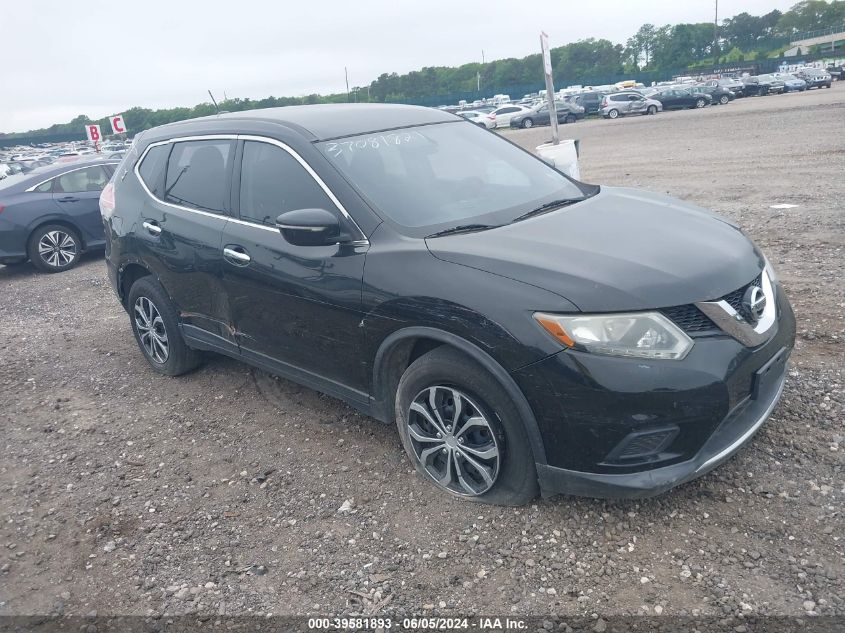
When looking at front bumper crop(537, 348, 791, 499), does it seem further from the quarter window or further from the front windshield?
the quarter window

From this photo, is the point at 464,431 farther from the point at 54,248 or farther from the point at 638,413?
the point at 54,248

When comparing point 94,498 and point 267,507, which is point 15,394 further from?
point 267,507

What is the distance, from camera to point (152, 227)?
501 cm

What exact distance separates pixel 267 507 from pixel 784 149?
560 inches

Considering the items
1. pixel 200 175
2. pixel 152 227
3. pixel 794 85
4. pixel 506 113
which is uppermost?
pixel 200 175

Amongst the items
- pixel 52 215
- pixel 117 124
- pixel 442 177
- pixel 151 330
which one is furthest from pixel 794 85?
pixel 151 330

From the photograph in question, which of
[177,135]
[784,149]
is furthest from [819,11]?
[177,135]

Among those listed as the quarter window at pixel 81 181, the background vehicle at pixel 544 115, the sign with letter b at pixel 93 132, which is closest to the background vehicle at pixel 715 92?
the background vehicle at pixel 544 115

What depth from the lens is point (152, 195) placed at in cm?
510

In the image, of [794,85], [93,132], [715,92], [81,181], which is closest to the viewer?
[81,181]

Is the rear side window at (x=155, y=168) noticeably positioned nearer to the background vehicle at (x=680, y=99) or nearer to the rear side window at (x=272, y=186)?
the rear side window at (x=272, y=186)

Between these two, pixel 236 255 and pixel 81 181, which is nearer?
pixel 236 255

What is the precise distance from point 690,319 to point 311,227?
183 centimetres

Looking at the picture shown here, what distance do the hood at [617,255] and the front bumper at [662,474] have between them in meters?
0.58
